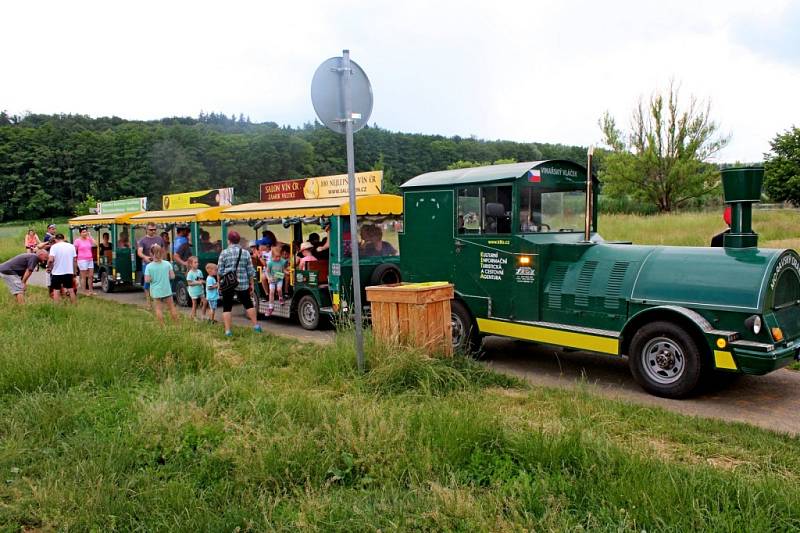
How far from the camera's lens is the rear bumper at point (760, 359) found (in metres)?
5.84

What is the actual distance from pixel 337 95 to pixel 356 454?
3.59m

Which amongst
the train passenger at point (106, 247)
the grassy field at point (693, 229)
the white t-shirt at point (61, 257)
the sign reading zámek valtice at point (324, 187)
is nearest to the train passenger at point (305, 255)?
the sign reading zámek valtice at point (324, 187)

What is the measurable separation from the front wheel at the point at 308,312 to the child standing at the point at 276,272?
629mm

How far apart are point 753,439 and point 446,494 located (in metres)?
2.85

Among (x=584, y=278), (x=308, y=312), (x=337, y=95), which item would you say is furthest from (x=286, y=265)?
(x=584, y=278)

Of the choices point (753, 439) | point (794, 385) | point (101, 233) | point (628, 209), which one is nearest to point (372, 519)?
point (753, 439)

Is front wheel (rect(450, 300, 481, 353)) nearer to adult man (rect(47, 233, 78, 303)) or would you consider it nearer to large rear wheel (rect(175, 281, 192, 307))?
large rear wheel (rect(175, 281, 192, 307))

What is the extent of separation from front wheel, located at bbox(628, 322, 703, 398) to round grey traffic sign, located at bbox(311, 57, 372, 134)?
12.3 ft

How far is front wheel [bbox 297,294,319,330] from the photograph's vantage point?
440 inches

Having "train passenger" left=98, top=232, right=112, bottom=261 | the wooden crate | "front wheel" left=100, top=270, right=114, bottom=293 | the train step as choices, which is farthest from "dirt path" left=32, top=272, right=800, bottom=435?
"train passenger" left=98, top=232, right=112, bottom=261

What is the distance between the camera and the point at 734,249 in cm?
670

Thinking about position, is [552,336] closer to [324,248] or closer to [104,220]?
[324,248]

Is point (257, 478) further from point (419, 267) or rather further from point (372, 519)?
point (419, 267)

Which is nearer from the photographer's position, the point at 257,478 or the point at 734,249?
the point at 257,478
